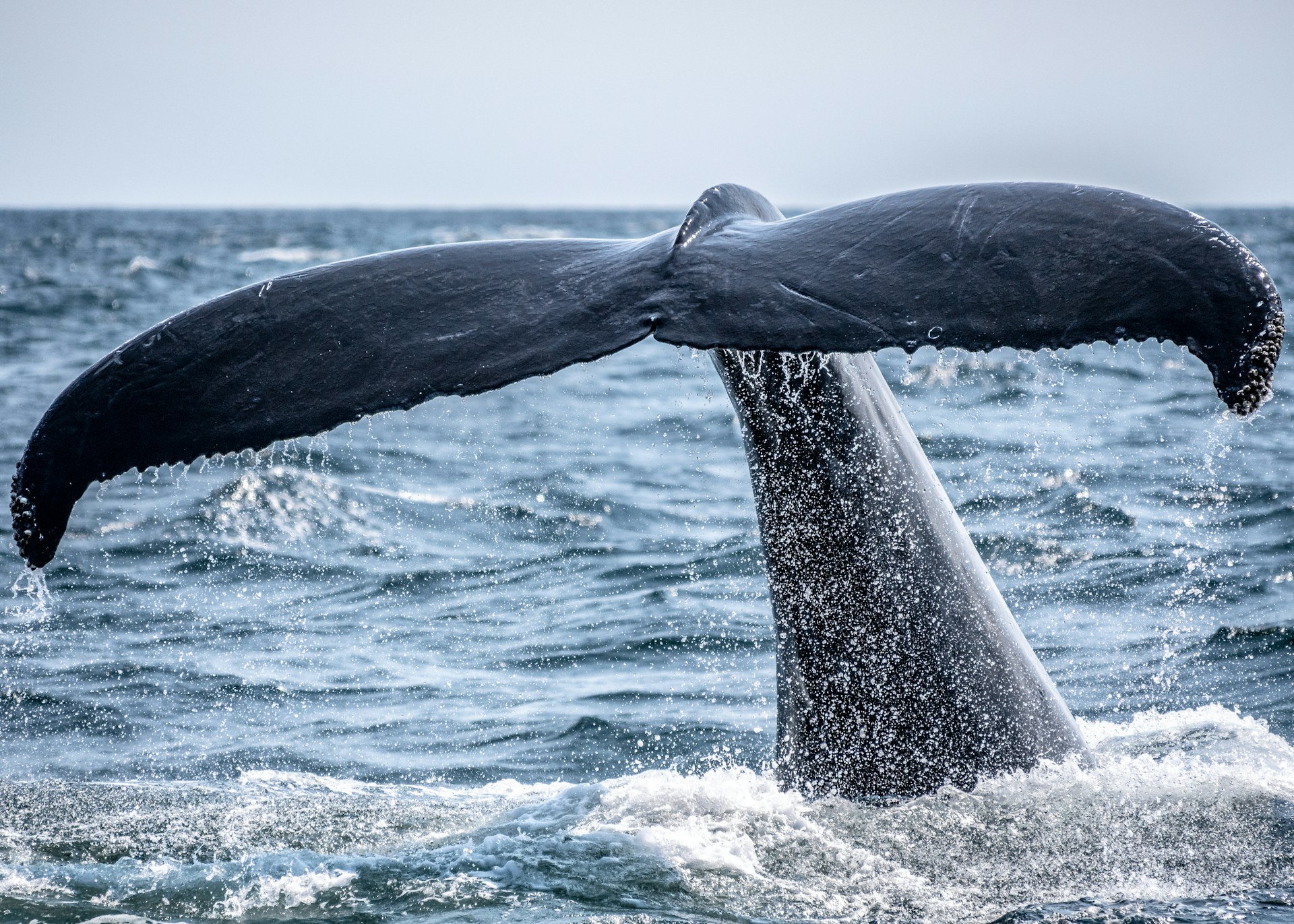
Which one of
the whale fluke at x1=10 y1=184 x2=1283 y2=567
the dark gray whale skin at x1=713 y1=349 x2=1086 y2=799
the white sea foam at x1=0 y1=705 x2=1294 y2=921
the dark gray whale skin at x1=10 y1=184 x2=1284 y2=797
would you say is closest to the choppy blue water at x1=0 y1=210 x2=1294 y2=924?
the white sea foam at x1=0 y1=705 x2=1294 y2=921

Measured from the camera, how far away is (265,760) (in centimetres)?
552

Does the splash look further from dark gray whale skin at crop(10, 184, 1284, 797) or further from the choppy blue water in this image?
dark gray whale skin at crop(10, 184, 1284, 797)

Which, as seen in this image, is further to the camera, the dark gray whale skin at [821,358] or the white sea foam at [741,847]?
the white sea foam at [741,847]

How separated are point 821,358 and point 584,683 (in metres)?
3.40

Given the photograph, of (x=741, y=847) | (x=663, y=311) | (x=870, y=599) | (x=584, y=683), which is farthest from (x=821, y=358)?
(x=584, y=683)

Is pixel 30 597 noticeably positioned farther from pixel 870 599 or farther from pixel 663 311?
pixel 663 311

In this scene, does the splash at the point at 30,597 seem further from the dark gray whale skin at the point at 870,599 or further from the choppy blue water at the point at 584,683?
the dark gray whale skin at the point at 870,599

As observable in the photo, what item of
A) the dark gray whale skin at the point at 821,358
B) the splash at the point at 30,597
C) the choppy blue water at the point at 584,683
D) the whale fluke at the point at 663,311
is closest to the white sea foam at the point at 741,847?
the choppy blue water at the point at 584,683

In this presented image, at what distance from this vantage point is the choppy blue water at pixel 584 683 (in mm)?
3795

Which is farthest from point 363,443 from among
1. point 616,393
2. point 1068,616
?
point 1068,616

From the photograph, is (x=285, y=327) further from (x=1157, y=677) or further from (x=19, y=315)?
(x=19, y=315)

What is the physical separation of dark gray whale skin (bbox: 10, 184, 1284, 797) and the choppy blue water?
350mm

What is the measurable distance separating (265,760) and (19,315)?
1942 cm

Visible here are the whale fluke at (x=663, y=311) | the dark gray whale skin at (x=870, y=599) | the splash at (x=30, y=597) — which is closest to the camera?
the whale fluke at (x=663, y=311)
